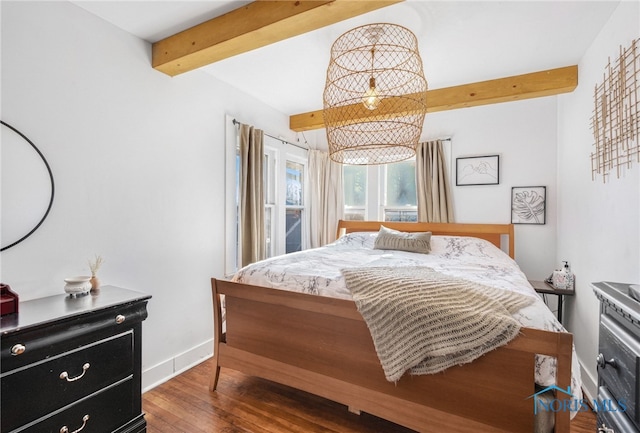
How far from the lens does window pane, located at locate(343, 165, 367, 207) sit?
13.6 ft

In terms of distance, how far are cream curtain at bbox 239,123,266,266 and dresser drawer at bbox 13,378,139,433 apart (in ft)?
4.81

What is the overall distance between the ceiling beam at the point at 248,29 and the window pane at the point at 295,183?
186 cm

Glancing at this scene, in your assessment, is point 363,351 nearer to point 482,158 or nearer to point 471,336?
point 471,336

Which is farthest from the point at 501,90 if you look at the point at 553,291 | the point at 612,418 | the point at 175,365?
the point at 175,365

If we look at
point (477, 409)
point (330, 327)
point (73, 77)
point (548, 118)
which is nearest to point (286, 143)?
point (73, 77)

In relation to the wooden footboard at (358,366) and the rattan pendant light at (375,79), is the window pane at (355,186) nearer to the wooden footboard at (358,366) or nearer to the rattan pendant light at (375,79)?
the rattan pendant light at (375,79)

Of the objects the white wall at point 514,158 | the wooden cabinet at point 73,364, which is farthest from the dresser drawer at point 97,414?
the white wall at point 514,158

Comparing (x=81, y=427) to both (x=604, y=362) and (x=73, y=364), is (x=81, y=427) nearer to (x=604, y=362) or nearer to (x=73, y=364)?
(x=73, y=364)

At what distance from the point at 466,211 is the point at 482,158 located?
2.00 ft

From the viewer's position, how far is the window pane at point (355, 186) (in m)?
4.16

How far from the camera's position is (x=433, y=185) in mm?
3484

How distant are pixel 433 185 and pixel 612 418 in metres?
2.73

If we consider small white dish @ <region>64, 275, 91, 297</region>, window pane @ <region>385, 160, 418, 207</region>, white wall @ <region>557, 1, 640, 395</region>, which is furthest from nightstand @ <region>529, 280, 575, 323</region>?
small white dish @ <region>64, 275, 91, 297</region>

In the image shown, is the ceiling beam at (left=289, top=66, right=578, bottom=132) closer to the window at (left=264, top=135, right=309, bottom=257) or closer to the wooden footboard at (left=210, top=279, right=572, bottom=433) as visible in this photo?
the window at (left=264, top=135, right=309, bottom=257)
